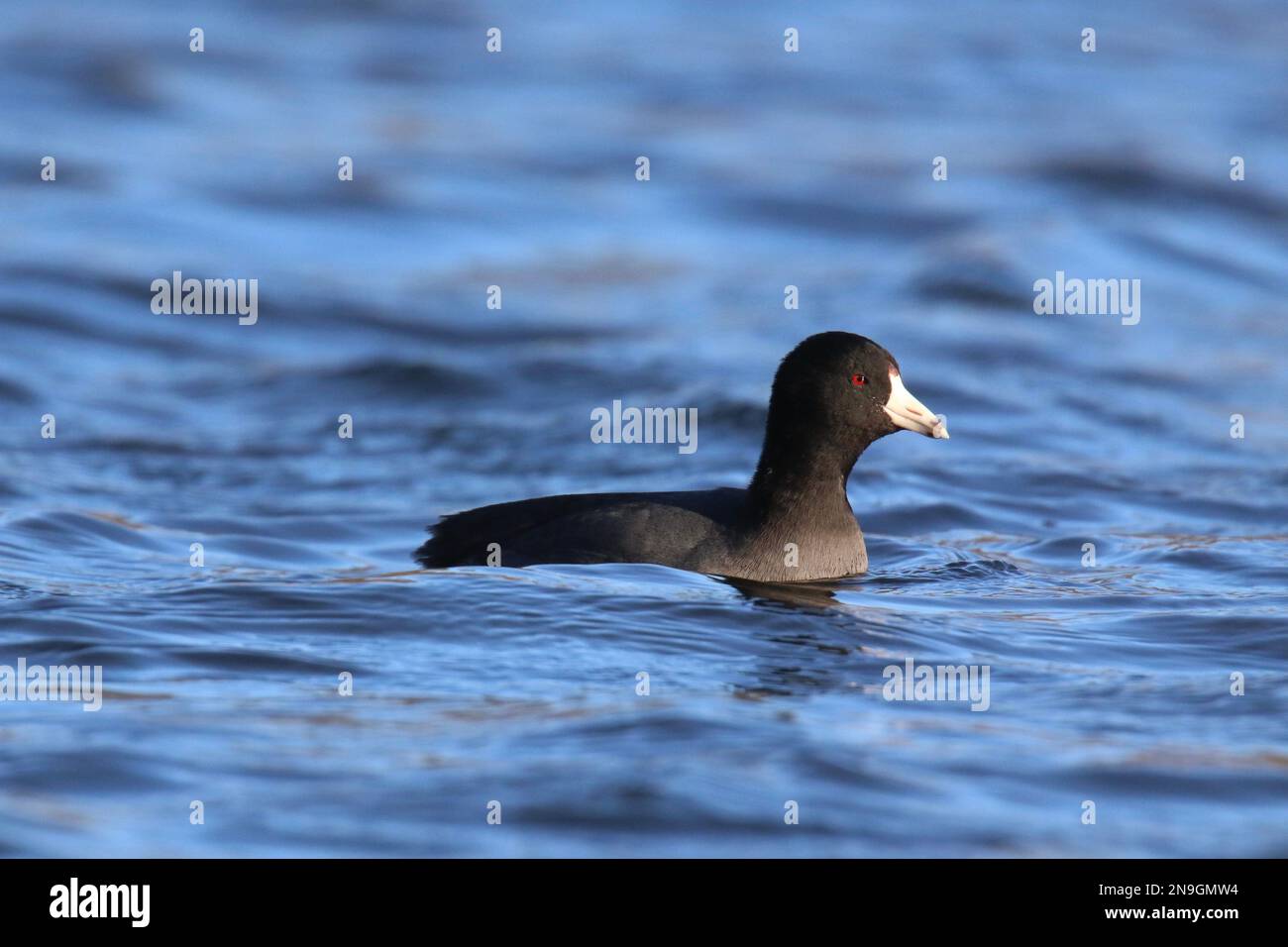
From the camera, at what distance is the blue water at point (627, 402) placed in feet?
22.3

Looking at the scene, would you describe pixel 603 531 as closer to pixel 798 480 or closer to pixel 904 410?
pixel 798 480

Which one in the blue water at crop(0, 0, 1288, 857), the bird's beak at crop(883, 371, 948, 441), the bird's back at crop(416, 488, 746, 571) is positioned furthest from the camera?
the bird's beak at crop(883, 371, 948, 441)

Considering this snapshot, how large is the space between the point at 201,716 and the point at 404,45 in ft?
64.5

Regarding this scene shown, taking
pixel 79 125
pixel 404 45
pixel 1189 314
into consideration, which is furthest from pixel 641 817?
pixel 404 45

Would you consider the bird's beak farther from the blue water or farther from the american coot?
the blue water

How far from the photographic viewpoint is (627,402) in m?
15.8

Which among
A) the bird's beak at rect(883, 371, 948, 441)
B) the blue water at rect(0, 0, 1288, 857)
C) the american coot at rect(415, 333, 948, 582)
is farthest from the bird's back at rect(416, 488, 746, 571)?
the bird's beak at rect(883, 371, 948, 441)

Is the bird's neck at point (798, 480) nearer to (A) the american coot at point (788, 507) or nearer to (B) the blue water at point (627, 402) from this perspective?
(A) the american coot at point (788, 507)

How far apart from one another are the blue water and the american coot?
232 mm

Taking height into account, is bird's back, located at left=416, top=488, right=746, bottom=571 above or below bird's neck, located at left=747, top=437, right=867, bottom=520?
below

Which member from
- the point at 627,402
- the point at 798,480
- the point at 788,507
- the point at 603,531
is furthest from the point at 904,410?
the point at 627,402

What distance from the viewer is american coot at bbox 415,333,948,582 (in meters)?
9.21

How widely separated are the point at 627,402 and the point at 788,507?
658 cm

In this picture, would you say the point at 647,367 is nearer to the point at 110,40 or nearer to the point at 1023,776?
the point at 1023,776
